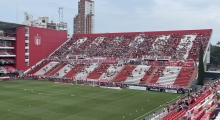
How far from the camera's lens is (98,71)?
2233 inches

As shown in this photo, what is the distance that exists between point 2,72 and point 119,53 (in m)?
29.7

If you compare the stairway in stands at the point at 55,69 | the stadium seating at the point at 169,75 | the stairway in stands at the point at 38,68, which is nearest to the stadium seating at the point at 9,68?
the stairway in stands at the point at 38,68

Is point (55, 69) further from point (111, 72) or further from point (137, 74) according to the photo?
point (137, 74)

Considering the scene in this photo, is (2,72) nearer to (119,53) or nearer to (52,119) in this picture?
(119,53)

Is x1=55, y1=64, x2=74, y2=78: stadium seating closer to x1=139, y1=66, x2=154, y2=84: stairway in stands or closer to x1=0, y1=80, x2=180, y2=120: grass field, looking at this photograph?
x1=139, y1=66, x2=154, y2=84: stairway in stands

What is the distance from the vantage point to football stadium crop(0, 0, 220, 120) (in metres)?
28.0

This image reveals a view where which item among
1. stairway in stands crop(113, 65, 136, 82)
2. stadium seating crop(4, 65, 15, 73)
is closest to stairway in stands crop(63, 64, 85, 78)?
stairway in stands crop(113, 65, 136, 82)

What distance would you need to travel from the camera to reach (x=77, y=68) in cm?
6062

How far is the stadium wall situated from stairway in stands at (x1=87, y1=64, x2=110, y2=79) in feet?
63.7

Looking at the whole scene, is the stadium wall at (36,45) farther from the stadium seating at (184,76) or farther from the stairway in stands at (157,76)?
the stadium seating at (184,76)

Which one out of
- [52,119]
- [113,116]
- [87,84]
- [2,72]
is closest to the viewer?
[52,119]

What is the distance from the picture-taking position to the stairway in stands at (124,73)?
168 ft

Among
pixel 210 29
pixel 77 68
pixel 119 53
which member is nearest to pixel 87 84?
pixel 77 68

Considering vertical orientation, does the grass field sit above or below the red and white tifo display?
below
